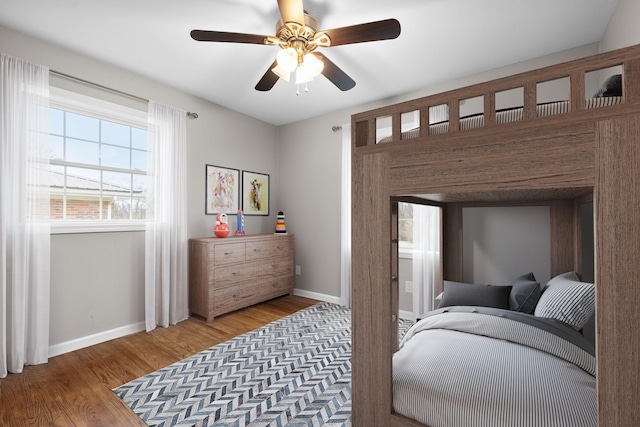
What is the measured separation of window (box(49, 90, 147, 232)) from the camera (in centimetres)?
245

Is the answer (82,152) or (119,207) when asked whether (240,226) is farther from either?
(82,152)

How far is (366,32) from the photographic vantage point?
173cm

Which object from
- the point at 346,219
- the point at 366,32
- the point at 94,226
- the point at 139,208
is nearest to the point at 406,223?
the point at 346,219

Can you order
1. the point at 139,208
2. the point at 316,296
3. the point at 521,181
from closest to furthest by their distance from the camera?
1. the point at 521,181
2. the point at 139,208
3. the point at 316,296

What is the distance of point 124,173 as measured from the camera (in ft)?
9.32

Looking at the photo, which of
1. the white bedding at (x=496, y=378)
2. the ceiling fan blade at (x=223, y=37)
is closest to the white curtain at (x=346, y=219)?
the ceiling fan blade at (x=223, y=37)

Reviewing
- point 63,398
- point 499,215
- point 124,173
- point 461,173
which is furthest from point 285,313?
point 461,173

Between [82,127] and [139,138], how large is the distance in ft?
1.51

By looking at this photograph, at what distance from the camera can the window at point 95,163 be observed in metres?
2.45

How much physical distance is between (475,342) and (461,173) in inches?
Answer: 34.9

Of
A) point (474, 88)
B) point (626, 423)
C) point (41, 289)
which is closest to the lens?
point (626, 423)

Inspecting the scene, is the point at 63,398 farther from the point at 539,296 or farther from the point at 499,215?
the point at 499,215

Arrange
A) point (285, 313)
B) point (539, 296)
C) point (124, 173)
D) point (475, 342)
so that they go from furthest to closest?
point (285, 313)
point (124, 173)
point (539, 296)
point (475, 342)

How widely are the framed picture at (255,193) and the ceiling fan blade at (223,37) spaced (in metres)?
2.18
